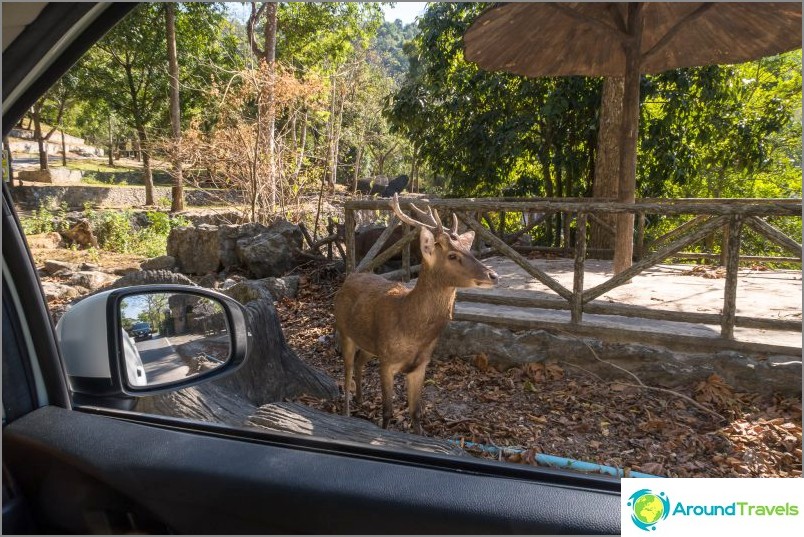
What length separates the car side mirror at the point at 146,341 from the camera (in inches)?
63.9

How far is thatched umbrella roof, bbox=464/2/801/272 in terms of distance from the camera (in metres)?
6.06

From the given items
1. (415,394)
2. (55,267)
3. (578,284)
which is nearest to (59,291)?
(55,267)

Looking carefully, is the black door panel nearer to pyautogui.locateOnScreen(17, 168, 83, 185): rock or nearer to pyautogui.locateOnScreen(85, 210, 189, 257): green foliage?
pyautogui.locateOnScreen(85, 210, 189, 257): green foliage

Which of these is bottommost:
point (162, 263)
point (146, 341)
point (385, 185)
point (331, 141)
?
point (162, 263)

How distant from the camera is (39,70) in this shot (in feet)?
4.33

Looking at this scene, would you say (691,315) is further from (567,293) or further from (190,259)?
(190,259)

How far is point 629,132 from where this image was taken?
6418 mm

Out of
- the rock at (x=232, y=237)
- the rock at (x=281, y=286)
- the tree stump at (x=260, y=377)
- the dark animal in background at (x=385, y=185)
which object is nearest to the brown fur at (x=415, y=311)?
the tree stump at (x=260, y=377)

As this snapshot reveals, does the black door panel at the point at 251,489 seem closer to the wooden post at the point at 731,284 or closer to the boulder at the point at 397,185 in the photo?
the wooden post at the point at 731,284

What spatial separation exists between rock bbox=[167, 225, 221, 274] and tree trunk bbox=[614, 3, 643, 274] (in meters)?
7.06

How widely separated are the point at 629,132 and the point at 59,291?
865 centimetres

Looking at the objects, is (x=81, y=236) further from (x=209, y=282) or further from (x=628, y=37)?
(x=628, y=37)

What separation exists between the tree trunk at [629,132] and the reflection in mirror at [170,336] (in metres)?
5.10

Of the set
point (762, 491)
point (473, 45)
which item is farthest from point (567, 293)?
point (762, 491)
